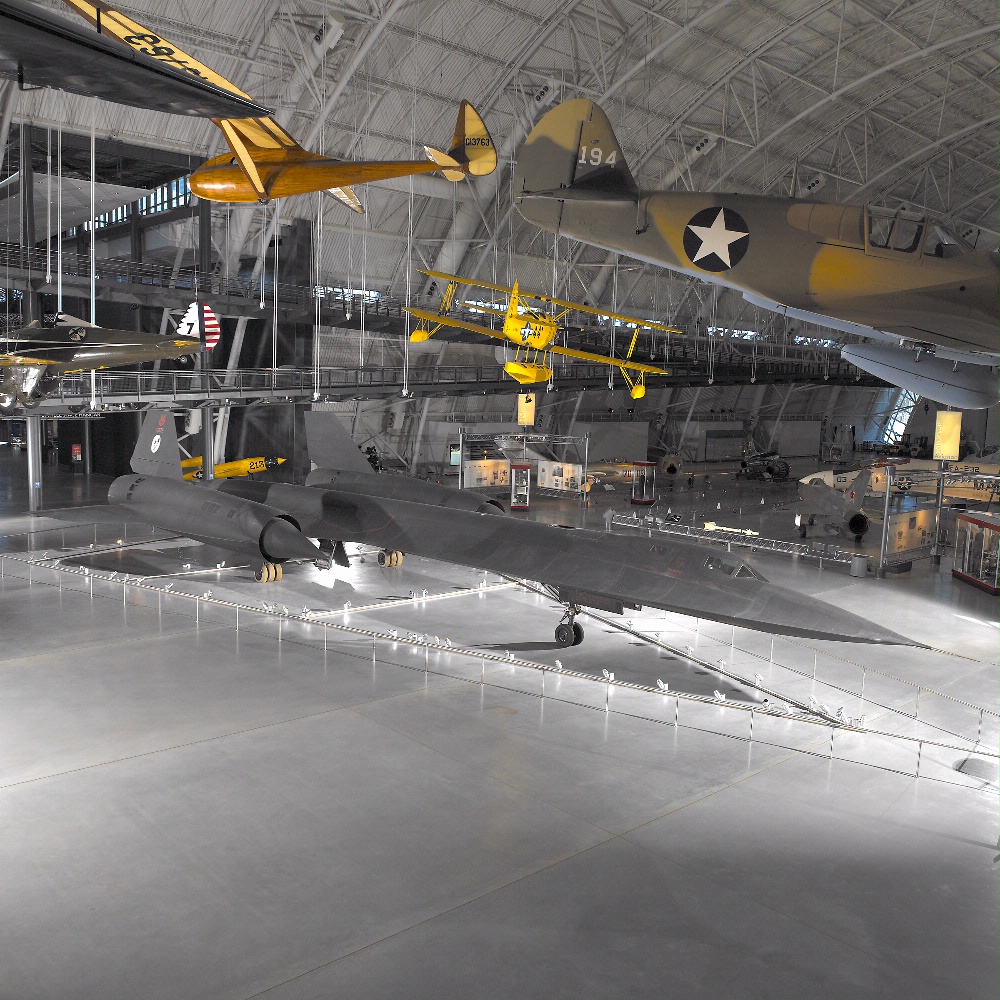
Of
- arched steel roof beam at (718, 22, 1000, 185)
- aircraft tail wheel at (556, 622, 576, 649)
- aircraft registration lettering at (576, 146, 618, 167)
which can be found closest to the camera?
aircraft registration lettering at (576, 146, 618, 167)

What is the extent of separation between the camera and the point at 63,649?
586 inches

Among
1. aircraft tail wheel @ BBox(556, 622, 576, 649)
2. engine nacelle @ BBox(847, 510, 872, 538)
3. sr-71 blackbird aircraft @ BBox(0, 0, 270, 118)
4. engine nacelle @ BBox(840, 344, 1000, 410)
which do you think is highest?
sr-71 blackbird aircraft @ BBox(0, 0, 270, 118)

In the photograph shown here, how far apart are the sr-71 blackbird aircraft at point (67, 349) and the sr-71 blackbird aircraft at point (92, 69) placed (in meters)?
11.6

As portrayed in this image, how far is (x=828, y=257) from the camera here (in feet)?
35.0

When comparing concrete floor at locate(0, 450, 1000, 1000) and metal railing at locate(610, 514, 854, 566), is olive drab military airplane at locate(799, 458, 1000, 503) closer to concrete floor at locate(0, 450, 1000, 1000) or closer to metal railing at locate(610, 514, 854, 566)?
metal railing at locate(610, 514, 854, 566)

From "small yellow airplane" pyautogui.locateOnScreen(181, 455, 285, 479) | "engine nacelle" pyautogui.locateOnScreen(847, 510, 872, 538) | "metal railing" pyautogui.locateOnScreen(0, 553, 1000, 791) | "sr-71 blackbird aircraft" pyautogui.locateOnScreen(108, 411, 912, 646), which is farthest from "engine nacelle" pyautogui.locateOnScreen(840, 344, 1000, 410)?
"small yellow airplane" pyautogui.locateOnScreen(181, 455, 285, 479)

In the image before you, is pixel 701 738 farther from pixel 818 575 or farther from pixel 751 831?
pixel 818 575

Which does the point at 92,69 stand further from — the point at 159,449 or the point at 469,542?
the point at 159,449

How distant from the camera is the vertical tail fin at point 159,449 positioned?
2306 cm

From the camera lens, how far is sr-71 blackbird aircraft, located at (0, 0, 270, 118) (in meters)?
4.61

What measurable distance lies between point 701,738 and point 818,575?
41.5ft

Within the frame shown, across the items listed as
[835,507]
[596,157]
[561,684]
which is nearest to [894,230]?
[596,157]

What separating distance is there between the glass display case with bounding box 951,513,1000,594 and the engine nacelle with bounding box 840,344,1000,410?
10258 millimetres

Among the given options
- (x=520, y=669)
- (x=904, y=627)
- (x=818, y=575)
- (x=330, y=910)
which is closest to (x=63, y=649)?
(x=520, y=669)
